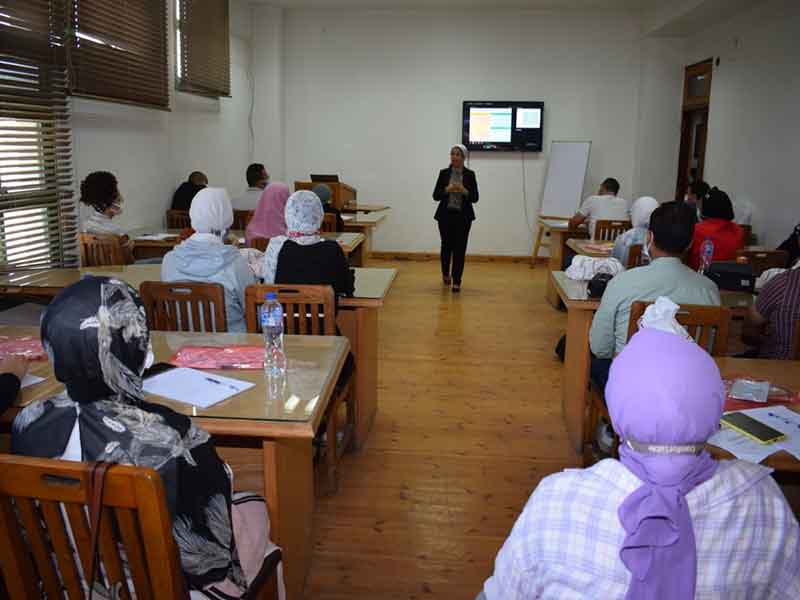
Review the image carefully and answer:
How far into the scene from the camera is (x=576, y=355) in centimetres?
340

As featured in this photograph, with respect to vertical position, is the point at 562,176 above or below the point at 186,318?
above

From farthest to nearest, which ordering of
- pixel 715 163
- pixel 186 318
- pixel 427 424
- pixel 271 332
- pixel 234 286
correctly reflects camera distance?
pixel 715 163, pixel 427 424, pixel 234 286, pixel 186 318, pixel 271 332

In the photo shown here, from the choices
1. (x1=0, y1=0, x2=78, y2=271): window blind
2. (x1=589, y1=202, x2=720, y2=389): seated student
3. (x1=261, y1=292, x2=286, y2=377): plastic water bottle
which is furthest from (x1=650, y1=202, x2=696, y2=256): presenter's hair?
(x1=0, y1=0, x2=78, y2=271): window blind

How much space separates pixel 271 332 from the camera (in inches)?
88.9

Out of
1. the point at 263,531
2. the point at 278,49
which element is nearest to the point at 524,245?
the point at 278,49

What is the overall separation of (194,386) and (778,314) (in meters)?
2.26

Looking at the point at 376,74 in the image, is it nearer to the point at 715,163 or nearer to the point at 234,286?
the point at 715,163

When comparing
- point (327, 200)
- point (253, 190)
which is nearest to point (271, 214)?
point (327, 200)

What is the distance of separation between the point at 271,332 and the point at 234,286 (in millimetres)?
Answer: 755

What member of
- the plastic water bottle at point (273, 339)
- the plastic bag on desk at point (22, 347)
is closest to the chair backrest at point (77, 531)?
the plastic water bottle at point (273, 339)

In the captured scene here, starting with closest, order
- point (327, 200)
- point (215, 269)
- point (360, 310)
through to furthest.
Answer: point (215, 269)
point (360, 310)
point (327, 200)

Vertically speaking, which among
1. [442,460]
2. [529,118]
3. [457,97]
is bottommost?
[442,460]

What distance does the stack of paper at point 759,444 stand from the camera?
1.58m

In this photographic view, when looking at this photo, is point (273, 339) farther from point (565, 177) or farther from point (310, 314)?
point (565, 177)
